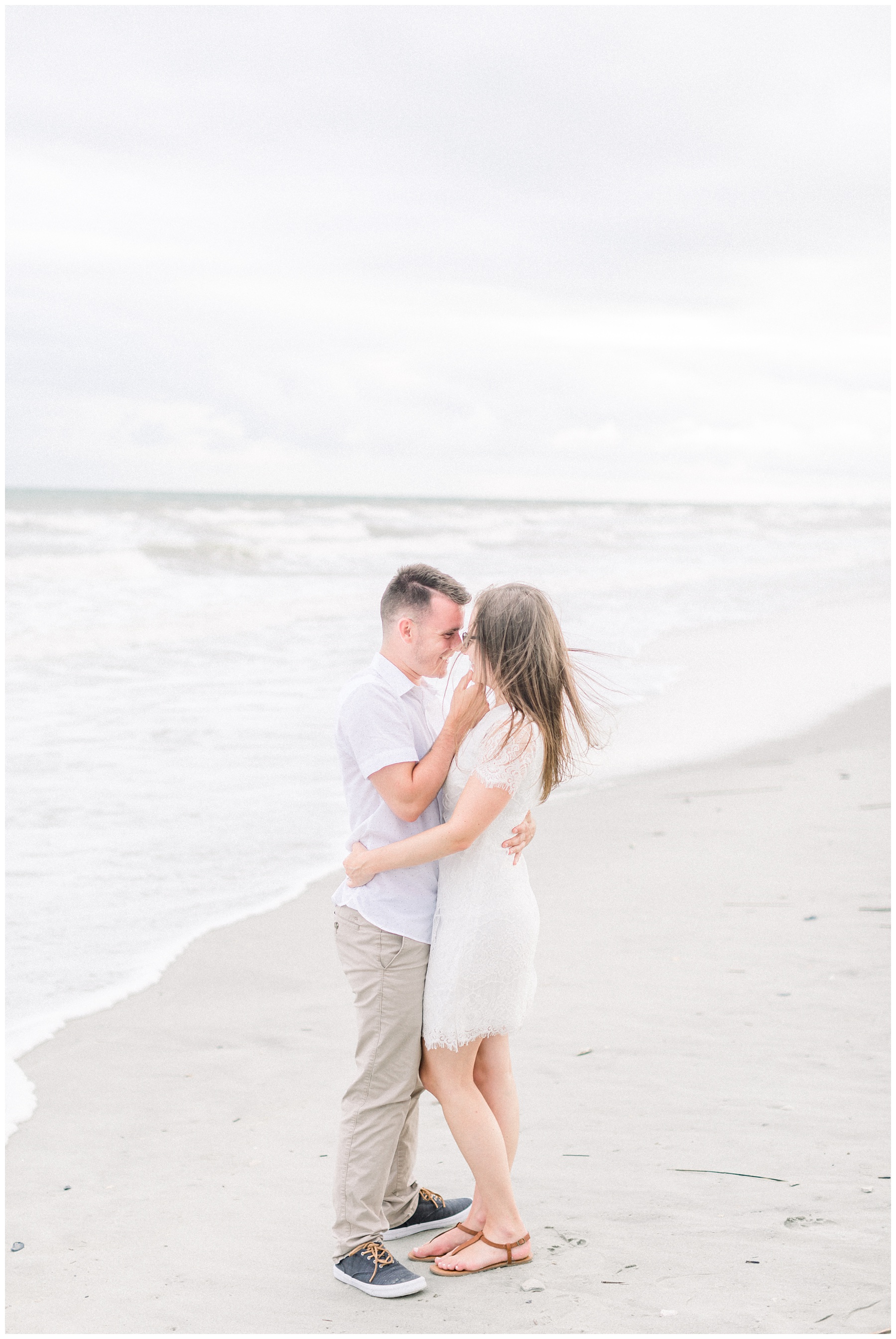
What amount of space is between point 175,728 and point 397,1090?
21.1ft

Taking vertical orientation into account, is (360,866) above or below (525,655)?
below

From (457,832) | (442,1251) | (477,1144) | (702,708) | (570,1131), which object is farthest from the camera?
(702,708)

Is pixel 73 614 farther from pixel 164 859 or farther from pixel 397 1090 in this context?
pixel 397 1090

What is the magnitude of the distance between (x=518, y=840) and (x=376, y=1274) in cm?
114

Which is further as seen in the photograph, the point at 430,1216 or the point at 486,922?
the point at 430,1216

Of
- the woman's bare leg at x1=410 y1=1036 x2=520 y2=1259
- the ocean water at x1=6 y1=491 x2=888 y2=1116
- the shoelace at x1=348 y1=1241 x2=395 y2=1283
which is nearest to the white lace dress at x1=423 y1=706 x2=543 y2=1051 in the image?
the woman's bare leg at x1=410 y1=1036 x2=520 y2=1259

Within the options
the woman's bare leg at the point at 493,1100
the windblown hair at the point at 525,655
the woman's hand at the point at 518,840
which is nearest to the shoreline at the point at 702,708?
the woman's bare leg at the point at 493,1100

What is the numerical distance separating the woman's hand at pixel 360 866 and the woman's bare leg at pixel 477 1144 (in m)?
0.48

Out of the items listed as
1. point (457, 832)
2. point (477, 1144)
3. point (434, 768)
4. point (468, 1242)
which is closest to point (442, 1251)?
point (468, 1242)

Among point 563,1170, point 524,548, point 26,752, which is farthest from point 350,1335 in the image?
point 524,548

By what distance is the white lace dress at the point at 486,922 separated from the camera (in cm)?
286

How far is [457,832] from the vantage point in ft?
9.21

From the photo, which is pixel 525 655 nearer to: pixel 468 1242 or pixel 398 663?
pixel 398 663

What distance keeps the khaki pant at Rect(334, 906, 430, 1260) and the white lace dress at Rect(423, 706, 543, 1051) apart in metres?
0.05
